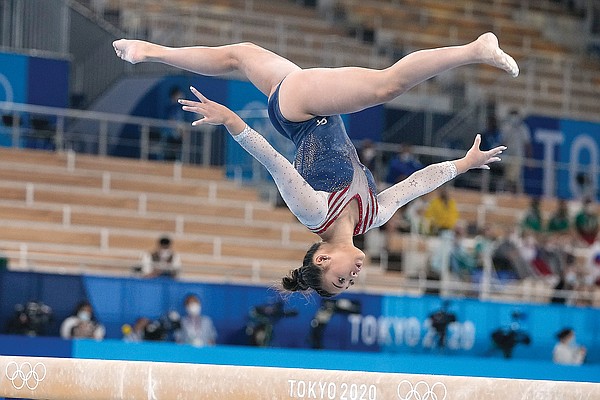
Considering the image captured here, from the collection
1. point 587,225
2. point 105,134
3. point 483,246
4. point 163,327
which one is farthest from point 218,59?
point 587,225

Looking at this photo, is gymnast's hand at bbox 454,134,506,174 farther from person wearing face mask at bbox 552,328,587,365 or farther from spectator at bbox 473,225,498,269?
spectator at bbox 473,225,498,269

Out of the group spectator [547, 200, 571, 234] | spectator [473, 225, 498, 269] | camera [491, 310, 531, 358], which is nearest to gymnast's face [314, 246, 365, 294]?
camera [491, 310, 531, 358]

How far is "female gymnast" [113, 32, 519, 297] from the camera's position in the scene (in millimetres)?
5934

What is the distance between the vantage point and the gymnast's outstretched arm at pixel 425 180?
6.82m

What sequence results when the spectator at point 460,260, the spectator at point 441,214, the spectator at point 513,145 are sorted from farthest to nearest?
1. the spectator at point 513,145
2. the spectator at point 441,214
3. the spectator at point 460,260

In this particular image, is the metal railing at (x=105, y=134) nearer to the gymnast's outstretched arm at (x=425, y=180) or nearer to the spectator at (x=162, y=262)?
the spectator at (x=162, y=262)

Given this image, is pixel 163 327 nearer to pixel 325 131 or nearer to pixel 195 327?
pixel 195 327

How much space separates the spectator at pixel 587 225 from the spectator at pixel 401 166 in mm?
2423

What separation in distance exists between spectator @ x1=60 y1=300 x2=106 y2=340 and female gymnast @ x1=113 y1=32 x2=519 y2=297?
5029 mm

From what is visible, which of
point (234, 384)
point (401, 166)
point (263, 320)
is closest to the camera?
point (234, 384)

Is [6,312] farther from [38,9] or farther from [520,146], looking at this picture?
[520,146]

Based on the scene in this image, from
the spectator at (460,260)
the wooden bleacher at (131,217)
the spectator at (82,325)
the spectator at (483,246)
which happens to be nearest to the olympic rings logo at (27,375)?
the spectator at (82,325)

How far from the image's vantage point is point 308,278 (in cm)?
648

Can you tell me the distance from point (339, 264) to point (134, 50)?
165 centimetres
